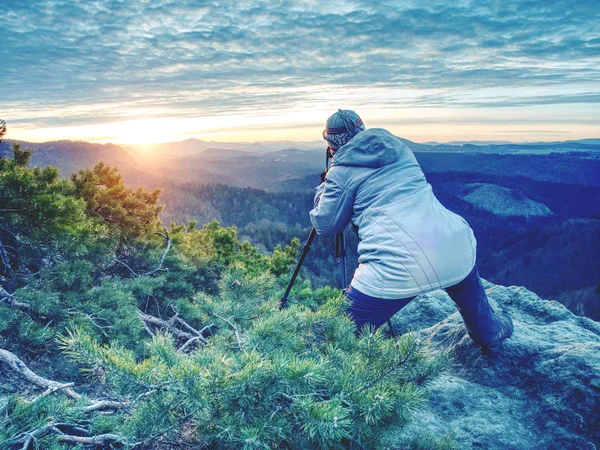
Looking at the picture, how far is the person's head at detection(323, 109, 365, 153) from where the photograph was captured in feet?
12.0

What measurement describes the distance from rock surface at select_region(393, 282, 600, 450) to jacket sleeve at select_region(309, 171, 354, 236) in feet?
4.08

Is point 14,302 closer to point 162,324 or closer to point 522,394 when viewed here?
point 162,324

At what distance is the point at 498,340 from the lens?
12.7ft

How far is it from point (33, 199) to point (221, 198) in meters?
153

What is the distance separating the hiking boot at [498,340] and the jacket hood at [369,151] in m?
2.07

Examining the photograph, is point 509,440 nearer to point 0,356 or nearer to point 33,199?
point 0,356

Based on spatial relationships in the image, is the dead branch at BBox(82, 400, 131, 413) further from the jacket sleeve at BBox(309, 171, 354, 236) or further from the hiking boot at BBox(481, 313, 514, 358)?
the hiking boot at BBox(481, 313, 514, 358)

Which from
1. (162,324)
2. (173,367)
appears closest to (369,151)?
(173,367)

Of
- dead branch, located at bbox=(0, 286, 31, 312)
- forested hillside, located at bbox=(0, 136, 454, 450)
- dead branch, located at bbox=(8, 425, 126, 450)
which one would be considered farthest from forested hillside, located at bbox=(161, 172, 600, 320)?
dead branch, located at bbox=(8, 425, 126, 450)

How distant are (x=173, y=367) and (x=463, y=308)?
3.15 meters

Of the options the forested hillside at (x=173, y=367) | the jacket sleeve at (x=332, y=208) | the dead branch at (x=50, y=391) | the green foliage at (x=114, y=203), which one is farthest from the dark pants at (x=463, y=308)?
the green foliage at (x=114, y=203)

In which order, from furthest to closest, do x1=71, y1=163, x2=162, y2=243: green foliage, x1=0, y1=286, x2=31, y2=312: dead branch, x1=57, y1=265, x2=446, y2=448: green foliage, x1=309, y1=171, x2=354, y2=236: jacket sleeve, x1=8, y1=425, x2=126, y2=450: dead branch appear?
1. x1=71, y1=163, x2=162, y2=243: green foliage
2. x1=0, y1=286, x2=31, y2=312: dead branch
3. x1=309, y1=171, x2=354, y2=236: jacket sleeve
4. x1=8, y1=425, x2=126, y2=450: dead branch
5. x1=57, y1=265, x2=446, y2=448: green foliage

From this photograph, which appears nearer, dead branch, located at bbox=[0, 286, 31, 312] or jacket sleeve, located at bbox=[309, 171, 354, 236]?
jacket sleeve, located at bbox=[309, 171, 354, 236]

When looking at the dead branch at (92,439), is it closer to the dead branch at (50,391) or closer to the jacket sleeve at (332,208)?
the dead branch at (50,391)
